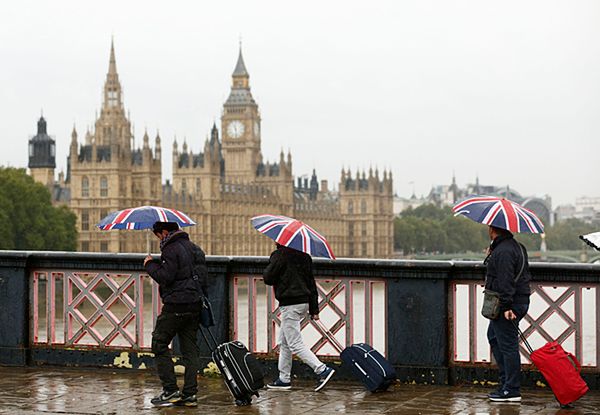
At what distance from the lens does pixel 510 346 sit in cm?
979

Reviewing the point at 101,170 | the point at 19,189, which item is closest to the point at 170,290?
the point at 19,189

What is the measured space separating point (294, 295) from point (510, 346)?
5.61ft

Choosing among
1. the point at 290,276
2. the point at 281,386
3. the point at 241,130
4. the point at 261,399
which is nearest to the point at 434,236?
the point at 241,130

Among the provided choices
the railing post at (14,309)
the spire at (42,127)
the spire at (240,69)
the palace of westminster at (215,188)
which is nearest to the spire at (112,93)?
the palace of westminster at (215,188)

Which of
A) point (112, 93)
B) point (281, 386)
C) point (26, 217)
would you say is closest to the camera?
point (281, 386)

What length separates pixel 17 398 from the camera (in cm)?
986

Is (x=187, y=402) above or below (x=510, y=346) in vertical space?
below

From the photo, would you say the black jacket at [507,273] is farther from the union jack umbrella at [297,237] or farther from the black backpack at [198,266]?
the black backpack at [198,266]

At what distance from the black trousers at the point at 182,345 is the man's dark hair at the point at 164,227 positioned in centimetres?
62

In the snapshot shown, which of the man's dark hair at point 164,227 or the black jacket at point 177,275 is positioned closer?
the black jacket at point 177,275

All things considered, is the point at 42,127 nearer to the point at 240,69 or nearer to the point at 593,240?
the point at 240,69

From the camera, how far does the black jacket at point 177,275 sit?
31.4 feet

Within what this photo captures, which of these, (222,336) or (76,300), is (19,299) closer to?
(76,300)

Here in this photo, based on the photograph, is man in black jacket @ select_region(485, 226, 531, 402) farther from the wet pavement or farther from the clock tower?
the clock tower
